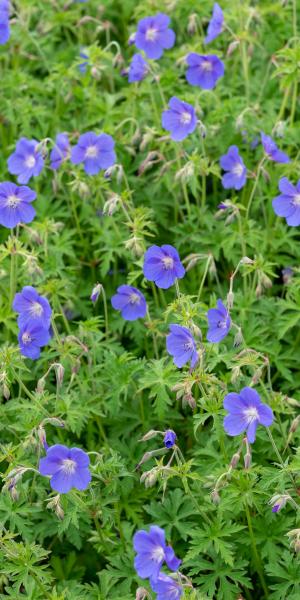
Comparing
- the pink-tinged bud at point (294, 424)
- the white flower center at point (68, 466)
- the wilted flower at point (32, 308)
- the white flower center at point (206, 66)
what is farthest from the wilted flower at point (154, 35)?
the white flower center at point (68, 466)

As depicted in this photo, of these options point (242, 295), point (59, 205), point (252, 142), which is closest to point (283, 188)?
point (242, 295)

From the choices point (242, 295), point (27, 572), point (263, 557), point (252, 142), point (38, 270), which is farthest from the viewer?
point (252, 142)

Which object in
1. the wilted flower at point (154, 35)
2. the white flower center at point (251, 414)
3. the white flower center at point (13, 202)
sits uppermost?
the wilted flower at point (154, 35)

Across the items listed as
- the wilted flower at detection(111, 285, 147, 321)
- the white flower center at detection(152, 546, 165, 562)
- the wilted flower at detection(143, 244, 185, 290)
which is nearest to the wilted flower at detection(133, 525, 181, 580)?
the white flower center at detection(152, 546, 165, 562)

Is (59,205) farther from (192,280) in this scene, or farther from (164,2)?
(164,2)

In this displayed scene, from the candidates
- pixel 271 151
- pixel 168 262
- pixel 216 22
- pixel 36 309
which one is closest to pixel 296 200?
pixel 271 151

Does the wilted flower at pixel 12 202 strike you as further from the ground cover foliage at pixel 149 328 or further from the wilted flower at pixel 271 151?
the wilted flower at pixel 271 151
